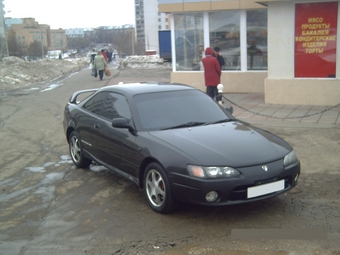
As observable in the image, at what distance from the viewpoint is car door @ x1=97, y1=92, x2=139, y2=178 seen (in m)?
5.86

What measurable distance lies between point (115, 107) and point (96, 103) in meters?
0.70

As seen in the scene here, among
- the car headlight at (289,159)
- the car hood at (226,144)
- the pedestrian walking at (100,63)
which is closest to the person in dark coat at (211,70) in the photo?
the car hood at (226,144)

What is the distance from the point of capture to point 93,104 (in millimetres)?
7316

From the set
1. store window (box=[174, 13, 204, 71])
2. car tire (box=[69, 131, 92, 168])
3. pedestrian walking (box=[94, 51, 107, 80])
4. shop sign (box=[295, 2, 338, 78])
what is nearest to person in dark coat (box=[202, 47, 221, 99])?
shop sign (box=[295, 2, 338, 78])

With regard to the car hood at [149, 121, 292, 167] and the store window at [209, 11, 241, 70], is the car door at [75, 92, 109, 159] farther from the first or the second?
the store window at [209, 11, 241, 70]

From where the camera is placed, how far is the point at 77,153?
25.3 feet

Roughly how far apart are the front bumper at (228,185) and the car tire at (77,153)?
2.90 m

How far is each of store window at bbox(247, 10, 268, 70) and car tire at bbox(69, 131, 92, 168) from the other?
1014 cm

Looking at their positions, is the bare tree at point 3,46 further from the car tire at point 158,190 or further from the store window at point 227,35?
the car tire at point 158,190

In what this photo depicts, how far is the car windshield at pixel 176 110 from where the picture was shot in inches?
237

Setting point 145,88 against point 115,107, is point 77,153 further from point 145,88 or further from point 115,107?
point 145,88

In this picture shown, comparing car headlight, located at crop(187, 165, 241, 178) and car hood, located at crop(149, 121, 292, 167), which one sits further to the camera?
car hood, located at crop(149, 121, 292, 167)

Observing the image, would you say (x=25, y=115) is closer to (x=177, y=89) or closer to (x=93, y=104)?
(x=93, y=104)

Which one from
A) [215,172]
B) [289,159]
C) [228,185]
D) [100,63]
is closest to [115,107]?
[215,172]
